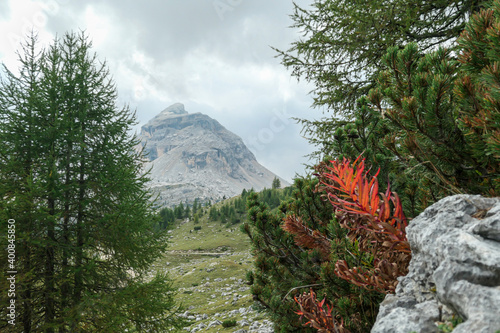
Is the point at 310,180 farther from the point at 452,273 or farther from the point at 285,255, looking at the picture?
the point at 452,273

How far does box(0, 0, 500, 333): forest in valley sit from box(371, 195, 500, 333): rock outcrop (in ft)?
0.51

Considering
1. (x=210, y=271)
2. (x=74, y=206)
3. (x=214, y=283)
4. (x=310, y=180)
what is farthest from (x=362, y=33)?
(x=210, y=271)

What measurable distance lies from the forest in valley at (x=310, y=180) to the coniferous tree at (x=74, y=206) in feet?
0.14

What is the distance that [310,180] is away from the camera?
3580 millimetres

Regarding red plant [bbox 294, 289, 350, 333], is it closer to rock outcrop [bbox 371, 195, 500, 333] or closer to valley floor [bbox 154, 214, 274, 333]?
rock outcrop [bbox 371, 195, 500, 333]

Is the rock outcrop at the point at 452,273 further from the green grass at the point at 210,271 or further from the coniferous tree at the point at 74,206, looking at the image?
the coniferous tree at the point at 74,206

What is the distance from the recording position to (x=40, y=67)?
25.6 feet

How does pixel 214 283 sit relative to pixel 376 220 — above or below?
below

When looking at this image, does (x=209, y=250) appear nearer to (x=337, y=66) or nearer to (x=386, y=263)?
(x=337, y=66)

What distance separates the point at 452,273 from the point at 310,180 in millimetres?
2651

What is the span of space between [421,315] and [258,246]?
104 inches

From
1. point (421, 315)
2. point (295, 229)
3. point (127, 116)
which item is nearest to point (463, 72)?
point (421, 315)

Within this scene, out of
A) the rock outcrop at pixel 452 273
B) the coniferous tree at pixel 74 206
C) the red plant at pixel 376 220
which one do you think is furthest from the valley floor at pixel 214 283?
the rock outcrop at pixel 452 273

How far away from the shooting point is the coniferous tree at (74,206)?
20.7 feet
